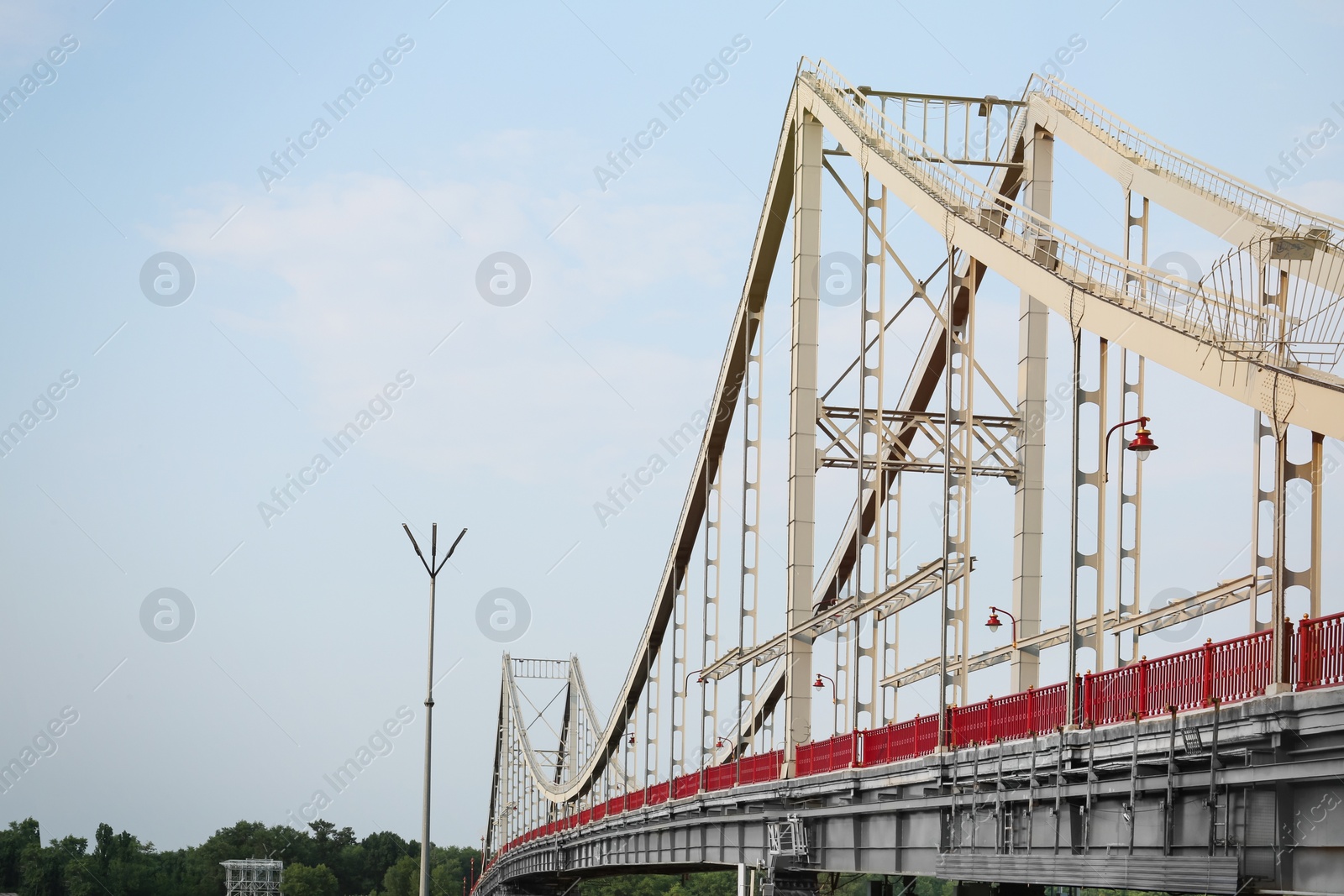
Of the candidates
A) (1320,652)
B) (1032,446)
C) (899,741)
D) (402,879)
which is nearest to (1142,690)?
(1320,652)

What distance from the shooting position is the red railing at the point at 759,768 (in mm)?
32688

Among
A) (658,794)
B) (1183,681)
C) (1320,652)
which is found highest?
(1320,652)

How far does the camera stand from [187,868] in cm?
18650

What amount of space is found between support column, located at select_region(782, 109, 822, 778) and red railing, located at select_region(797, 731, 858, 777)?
2.80 m

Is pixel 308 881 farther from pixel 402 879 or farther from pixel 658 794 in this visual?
pixel 658 794

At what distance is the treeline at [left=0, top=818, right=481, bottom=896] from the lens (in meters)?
168

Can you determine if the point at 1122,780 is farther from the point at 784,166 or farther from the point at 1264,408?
the point at 784,166

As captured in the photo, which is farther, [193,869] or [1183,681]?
[193,869]

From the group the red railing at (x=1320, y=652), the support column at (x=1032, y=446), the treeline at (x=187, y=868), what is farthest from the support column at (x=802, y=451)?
the treeline at (x=187, y=868)

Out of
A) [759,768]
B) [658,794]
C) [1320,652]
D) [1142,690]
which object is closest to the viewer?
[1320,652]

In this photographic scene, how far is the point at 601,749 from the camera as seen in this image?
69.1 meters

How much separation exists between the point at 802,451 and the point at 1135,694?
1861 centimetres

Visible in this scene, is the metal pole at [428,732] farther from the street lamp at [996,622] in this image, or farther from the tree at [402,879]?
the tree at [402,879]

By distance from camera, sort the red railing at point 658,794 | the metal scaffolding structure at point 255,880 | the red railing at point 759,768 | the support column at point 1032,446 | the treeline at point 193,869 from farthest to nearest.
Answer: the treeline at point 193,869 → the metal scaffolding structure at point 255,880 → the red railing at point 658,794 → the red railing at point 759,768 → the support column at point 1032,446
